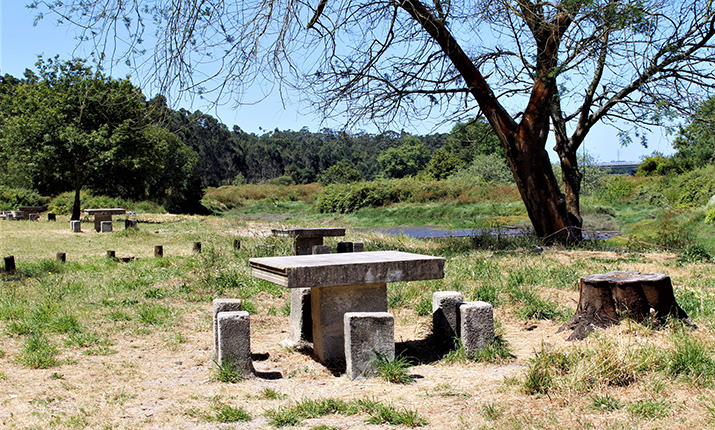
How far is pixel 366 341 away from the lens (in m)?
4.95

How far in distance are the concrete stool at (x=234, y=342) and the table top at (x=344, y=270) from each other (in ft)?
1.53

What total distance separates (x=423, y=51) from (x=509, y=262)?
4978 millimetres

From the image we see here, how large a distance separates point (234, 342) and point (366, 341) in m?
1.09

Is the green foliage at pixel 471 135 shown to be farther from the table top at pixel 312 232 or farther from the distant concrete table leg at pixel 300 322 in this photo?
the distant concrete table leg at pixel 300 322

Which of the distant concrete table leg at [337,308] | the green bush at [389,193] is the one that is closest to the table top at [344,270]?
the distant concrete table leg at [337,308]

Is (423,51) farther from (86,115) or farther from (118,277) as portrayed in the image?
(86,115)

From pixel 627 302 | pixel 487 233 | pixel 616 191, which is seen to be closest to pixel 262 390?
pixel 627 302

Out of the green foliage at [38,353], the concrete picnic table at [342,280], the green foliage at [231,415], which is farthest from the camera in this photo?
the green foliage at [38,353]

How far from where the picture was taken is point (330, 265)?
514 cm

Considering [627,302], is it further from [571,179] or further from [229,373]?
[571,179]

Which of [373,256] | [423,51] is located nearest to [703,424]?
[373,256]

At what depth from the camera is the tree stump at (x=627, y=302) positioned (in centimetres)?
527

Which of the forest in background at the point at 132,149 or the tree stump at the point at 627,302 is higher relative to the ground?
the forest in background at the point at 132,149

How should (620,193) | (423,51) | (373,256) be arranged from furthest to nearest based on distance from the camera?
(620,193), (423,51), (373,256)
